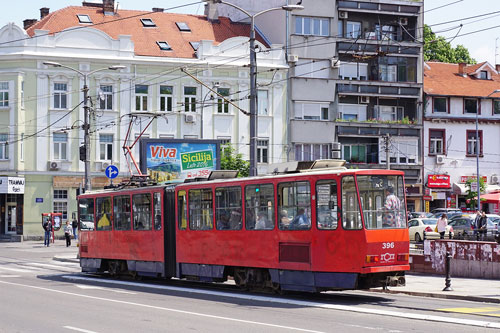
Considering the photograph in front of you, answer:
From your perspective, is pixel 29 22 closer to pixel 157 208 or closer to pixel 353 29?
pixel 353 29

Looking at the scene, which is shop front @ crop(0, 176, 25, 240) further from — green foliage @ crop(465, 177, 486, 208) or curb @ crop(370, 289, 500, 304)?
curb @ crop(370, 289, 500, 304)

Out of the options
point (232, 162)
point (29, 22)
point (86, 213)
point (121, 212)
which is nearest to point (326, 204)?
point (121, 212)

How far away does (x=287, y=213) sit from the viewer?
1911 centimetres

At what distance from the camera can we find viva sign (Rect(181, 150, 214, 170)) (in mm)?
40906

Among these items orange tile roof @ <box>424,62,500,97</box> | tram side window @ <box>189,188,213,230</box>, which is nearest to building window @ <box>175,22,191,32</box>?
orange tile roof @ <box>424,62,500,97</box>

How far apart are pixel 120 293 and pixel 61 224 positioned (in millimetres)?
32833

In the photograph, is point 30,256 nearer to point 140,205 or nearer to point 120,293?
point 140,205

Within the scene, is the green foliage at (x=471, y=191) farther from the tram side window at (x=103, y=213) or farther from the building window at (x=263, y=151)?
the tram side window at (x=103, y=213)

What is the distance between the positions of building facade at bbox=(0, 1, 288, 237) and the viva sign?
9358 mm

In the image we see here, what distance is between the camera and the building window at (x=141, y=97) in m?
53.9

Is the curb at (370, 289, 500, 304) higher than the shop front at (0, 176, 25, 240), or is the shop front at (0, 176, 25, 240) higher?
the shop front at (0, 176, 25, 240)

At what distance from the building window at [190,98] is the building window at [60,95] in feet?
23.9

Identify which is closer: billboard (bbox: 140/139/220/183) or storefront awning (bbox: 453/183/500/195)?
billboard (bbox: 140/139/220/183)

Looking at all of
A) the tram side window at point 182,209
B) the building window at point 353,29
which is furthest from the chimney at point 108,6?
the tram side window at point 182,209
